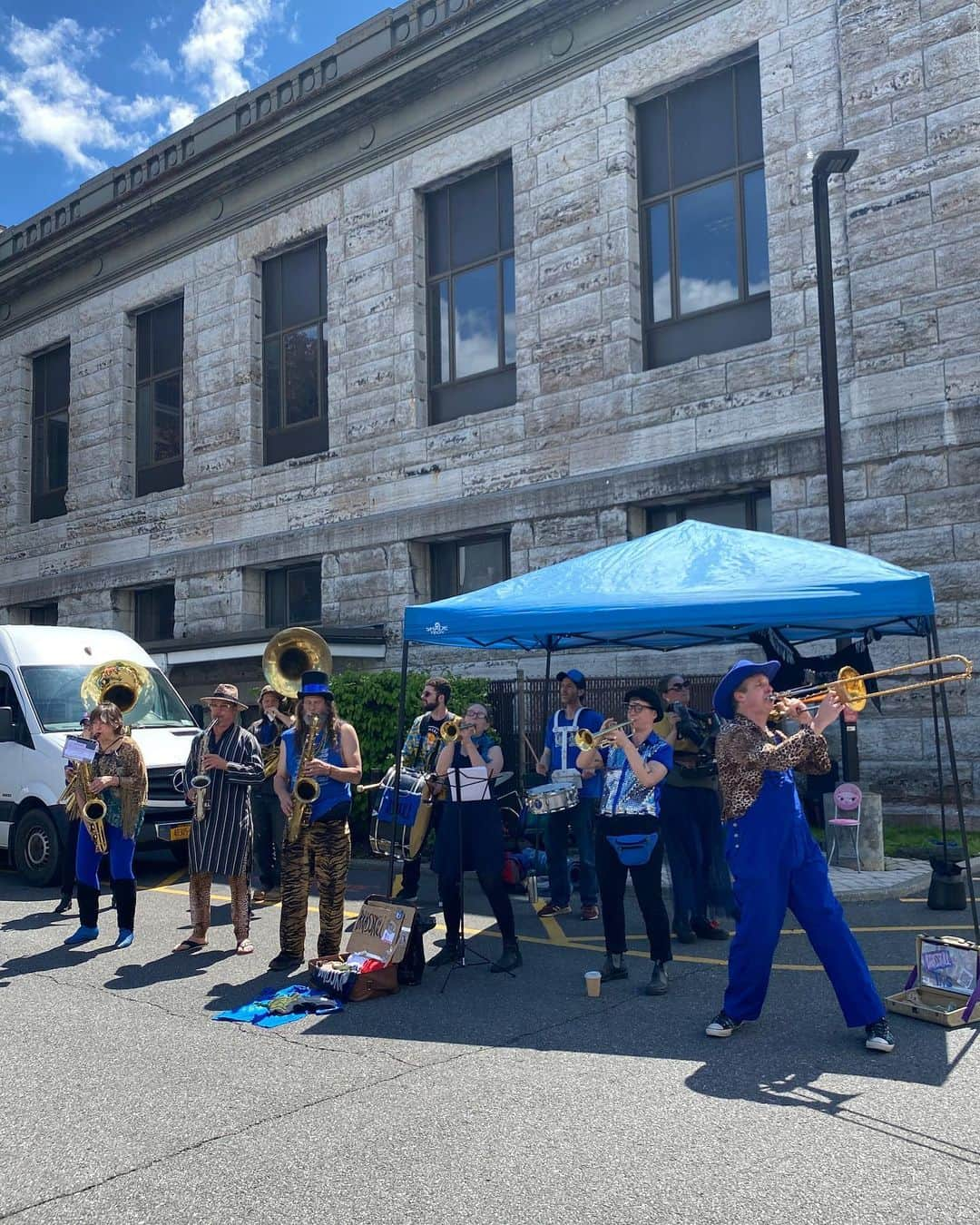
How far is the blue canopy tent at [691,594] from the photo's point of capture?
809 cm

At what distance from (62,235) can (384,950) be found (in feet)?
74.8

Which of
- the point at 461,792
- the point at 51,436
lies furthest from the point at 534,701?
the point at 51,436

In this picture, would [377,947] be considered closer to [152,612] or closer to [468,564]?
[468,564]

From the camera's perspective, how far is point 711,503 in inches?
616

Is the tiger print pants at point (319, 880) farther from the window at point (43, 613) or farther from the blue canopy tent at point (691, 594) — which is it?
the window at point (43, 613)

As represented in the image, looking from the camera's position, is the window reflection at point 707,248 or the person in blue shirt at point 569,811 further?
the window reflection at point 707,248

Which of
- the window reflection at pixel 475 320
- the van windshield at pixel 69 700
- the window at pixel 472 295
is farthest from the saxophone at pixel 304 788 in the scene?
the window reflection at pixel 475 320

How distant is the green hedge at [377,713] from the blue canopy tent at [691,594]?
12.5 feet

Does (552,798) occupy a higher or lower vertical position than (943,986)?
higher

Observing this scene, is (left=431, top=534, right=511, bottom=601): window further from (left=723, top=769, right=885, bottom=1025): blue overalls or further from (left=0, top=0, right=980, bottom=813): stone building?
(left=723, top=769, right=885, bottom=1025): blue overalls

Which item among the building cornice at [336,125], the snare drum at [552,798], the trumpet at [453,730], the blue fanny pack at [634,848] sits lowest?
the blue fanny pack at [634,848]

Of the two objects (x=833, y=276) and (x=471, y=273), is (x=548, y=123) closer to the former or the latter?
(x=471, y=273)

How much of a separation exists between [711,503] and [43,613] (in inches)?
670

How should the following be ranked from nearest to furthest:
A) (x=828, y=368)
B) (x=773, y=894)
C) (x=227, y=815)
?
(x=773, y=894) → (x=227, y=815) → (x=828, y=368)
